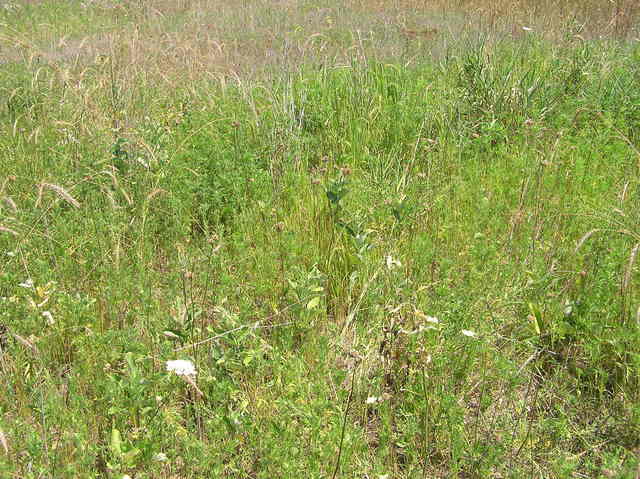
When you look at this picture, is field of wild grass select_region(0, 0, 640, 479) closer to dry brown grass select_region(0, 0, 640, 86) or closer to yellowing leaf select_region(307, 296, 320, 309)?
yellowing leaf select_region(307, 296, 320, 309)

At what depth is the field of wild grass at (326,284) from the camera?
183 centimetres

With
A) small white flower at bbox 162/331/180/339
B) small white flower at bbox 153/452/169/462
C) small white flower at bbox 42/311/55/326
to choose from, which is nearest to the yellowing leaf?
small white flower at bbox 162/331/180/339

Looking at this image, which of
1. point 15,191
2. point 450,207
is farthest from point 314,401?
point 15,191

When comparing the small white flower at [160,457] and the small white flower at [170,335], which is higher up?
the small white flower at [170,335]

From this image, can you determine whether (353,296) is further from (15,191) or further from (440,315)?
(15,191)

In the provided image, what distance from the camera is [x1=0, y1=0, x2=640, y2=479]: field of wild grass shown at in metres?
1.83

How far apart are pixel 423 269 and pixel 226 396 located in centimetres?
109

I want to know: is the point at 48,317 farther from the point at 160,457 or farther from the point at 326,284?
the point at 326,284

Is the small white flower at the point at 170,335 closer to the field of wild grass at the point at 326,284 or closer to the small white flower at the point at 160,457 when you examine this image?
the field of wild grass at the point at 326,284

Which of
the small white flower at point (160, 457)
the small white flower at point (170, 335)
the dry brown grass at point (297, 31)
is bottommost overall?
the small white flower at point (160, 457)

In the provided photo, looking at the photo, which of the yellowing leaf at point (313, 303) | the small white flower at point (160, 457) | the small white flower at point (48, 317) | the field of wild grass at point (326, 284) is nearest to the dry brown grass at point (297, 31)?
the field of wild grass at point (326, 284)

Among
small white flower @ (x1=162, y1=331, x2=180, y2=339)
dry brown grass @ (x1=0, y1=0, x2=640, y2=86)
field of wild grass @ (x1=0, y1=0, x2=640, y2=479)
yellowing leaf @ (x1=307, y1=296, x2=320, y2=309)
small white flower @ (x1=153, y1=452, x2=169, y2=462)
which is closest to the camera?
small white flower @ (x1=153, y1=452, x2=169, y2=462)

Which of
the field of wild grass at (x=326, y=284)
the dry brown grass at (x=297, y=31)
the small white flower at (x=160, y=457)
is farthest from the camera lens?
the dry brown grass at (x=297, y=31)

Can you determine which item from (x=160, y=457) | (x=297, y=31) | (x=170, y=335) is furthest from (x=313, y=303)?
(x=297, y=31)
